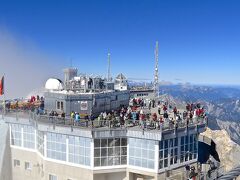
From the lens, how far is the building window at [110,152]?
37.8 meters

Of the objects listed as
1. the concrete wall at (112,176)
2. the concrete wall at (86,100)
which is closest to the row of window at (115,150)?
the concrete wall at (112,176)

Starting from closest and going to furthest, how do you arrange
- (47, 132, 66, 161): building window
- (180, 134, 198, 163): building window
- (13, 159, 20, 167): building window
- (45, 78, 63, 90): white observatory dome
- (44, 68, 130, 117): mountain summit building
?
1. (47, 132, 66, 161): building window
2. (180, 134, 198, 163): building window
3. (44, 68, 130, 117): mountain summit building
4. (13, 159, 20, 167): building window
5. (45, 78, 63, 90): white observatory dome

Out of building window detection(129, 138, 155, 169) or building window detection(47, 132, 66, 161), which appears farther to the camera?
building window detection(47, 132, 66, 161)

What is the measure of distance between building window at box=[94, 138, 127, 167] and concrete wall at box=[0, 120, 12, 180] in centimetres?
1561

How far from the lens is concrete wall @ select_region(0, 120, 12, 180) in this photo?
153ft

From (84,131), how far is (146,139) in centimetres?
661

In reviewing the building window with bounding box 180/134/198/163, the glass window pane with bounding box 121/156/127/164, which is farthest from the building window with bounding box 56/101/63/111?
the building window with bounding box 180/134/198/163

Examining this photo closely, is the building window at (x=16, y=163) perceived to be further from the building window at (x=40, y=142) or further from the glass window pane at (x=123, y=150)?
the glass window pane at (x=123, y=150)

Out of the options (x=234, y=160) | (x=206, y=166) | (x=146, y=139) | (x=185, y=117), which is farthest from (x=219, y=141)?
(x=146, y=139)

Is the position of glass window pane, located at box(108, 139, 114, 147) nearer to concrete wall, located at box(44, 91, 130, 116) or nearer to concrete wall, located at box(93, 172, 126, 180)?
concrete wall, located at box(93, 172, 126, 180)

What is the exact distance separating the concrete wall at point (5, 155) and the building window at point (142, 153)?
18.6m

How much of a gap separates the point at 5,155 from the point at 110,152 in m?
17.0

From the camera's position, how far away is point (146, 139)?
36.9 metres

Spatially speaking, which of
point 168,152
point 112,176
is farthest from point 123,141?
point 168,152
